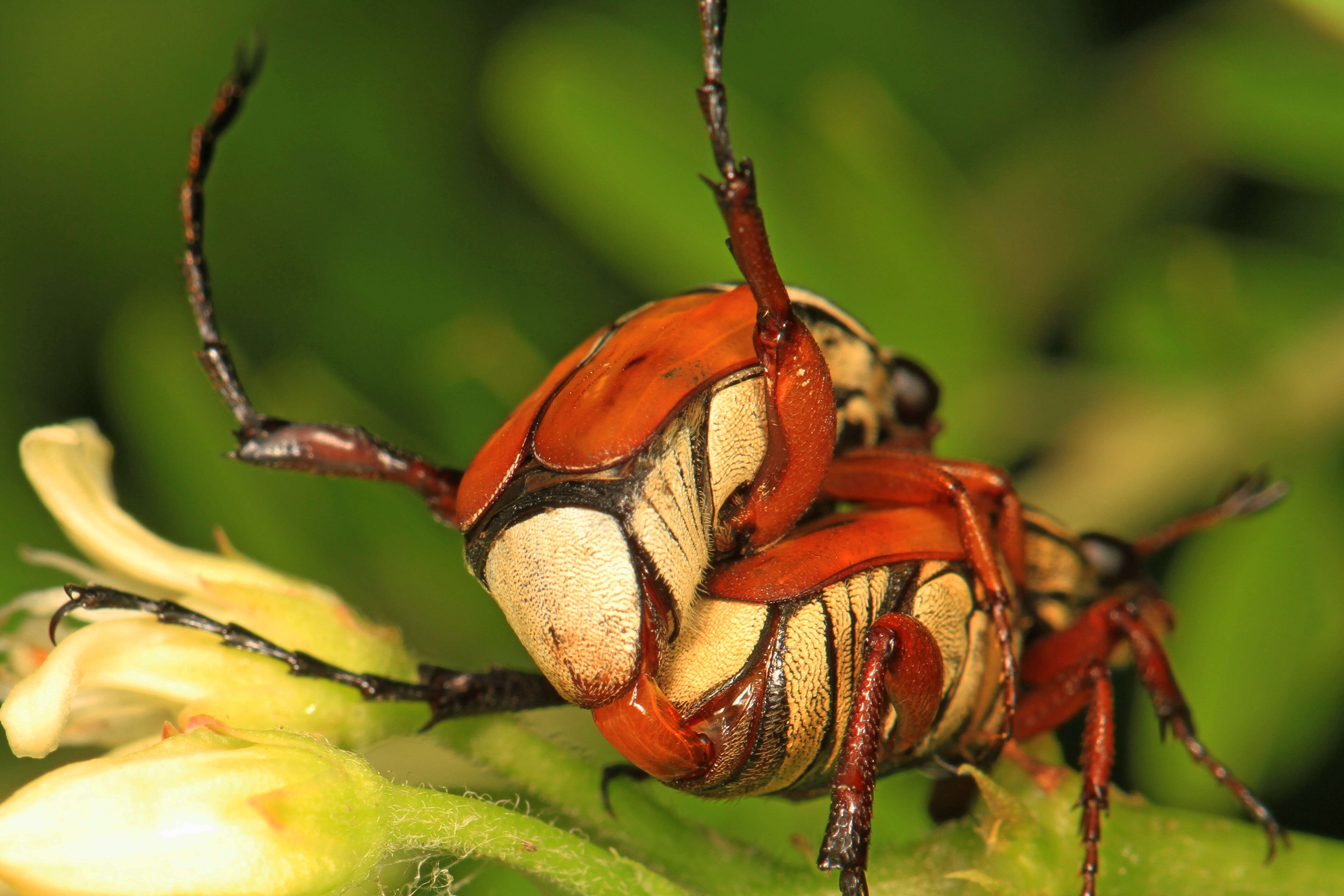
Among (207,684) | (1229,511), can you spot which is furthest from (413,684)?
(1229,511)

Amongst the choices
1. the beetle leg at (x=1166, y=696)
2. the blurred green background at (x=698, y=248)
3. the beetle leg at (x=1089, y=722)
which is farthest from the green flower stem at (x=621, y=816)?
the blurred green background at (x=698, y=248)

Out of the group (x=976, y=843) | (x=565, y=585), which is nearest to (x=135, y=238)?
(x=565, y=585)

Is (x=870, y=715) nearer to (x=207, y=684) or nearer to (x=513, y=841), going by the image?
(x=513, y=841)

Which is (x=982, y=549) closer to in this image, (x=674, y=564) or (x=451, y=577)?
(x=674, y=564)

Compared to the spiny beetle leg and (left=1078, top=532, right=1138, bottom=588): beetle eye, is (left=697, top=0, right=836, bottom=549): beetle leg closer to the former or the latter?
(left=1078, top=532, right=1138, bottom=588): beetle eye

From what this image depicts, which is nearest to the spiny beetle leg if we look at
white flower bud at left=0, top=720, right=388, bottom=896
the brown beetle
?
the brown beetle
